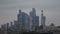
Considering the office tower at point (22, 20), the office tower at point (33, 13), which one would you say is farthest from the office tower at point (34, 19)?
the office tower at point (22, 20)

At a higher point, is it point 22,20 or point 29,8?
point 29,8

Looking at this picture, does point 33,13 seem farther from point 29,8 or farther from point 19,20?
point 19,20

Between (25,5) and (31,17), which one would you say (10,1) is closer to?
(25,5)

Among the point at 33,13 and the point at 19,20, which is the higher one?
the point at 33,13

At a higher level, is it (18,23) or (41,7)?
(41,7)

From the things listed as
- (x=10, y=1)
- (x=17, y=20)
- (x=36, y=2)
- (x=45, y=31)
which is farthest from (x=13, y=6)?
(x=45, y=31)

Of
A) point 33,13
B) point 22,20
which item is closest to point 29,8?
point 33,13

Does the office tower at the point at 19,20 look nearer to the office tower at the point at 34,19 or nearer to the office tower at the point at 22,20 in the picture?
the office tower at the point at 22,20

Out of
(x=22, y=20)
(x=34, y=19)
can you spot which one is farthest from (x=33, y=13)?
(x=22, y=20)

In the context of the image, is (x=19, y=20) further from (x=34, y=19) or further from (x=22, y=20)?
(x=34, y=19)
